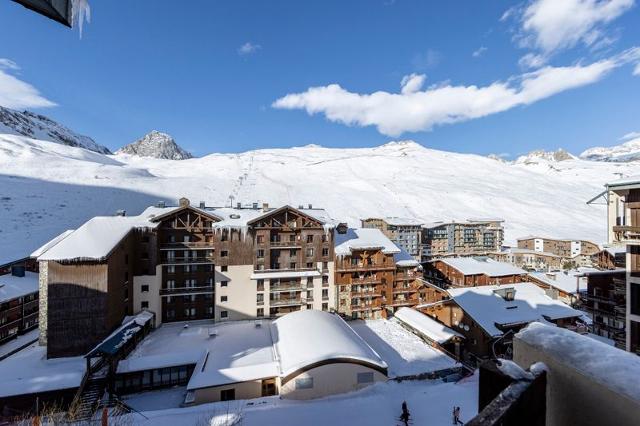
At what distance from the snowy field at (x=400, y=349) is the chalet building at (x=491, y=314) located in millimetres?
5618

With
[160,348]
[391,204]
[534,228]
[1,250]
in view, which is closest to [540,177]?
[534,228]

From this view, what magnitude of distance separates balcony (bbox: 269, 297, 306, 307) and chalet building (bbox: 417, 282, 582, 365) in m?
16.0

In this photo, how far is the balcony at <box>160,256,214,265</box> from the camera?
34.6m

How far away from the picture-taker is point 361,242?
39625 millimetres

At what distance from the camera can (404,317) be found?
3669 cm

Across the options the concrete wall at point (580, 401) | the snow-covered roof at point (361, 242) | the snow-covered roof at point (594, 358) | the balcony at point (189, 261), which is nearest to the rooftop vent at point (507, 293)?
the snow-covered roof at point (361, 242)

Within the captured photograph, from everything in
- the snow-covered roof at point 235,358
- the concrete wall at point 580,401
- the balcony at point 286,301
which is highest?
the concrete wall at point 580,401

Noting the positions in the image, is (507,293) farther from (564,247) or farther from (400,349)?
(564,247)

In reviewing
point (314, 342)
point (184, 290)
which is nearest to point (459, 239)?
point (314, 342)

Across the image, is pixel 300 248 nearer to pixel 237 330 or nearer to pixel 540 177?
pixel 237 330

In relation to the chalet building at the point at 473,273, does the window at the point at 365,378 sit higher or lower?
lower

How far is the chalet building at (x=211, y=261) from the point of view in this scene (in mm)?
30766

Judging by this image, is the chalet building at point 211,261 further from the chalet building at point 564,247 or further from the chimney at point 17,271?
the chalet building at point 564,247

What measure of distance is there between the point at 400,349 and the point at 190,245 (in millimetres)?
25934
